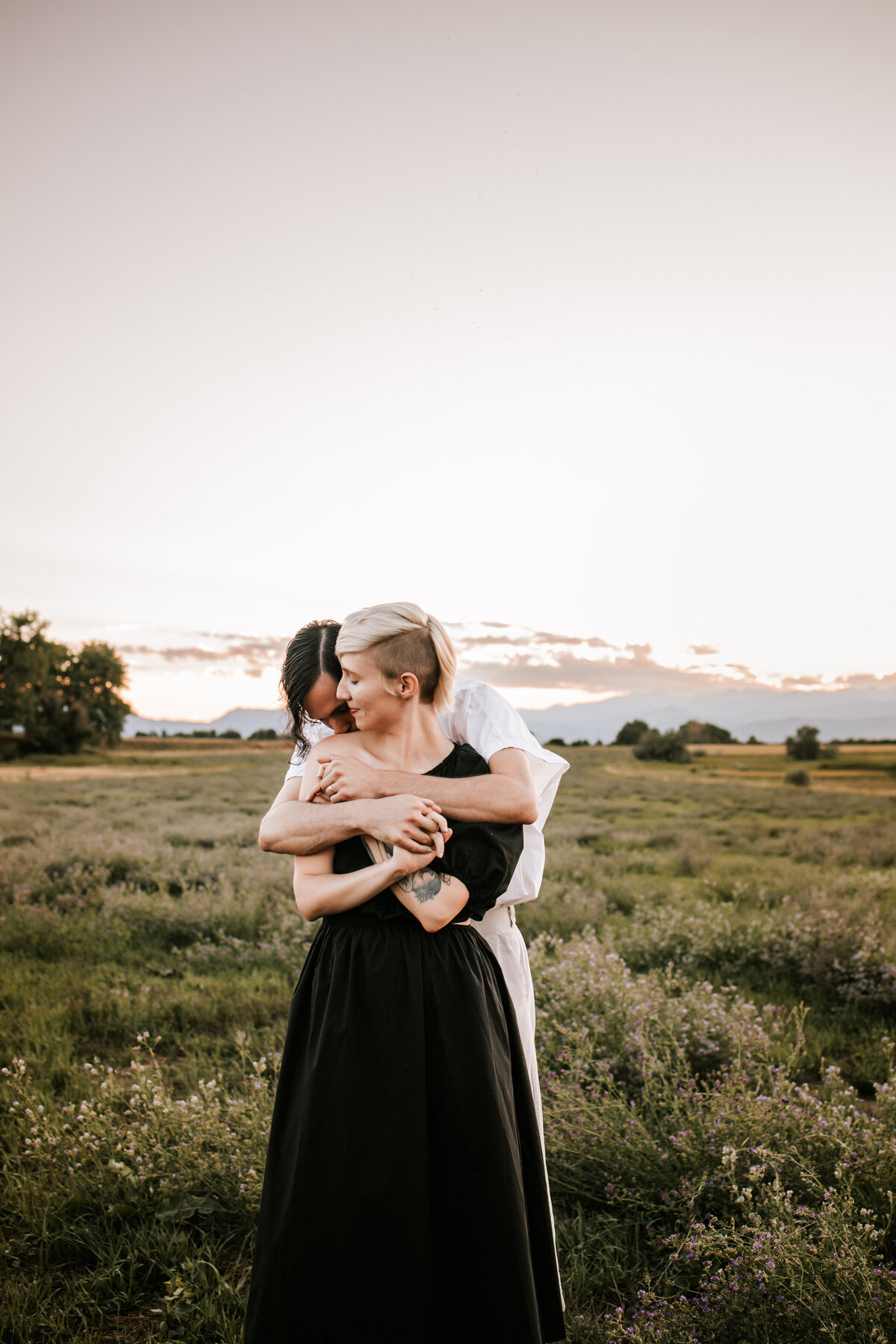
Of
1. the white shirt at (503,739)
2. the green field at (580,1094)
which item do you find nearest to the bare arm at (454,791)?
the white shirt at (503,739)

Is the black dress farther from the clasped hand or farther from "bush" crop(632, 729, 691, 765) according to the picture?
"bush" crop(632, 729, 691, 765)

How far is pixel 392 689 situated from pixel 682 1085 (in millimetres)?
3754

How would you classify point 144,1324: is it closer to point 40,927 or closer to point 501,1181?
point 501,1181

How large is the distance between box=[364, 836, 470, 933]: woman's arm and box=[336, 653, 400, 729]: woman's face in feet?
1.48

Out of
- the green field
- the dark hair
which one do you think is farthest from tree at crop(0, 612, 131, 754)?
the dark hair

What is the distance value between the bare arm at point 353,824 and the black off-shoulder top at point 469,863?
9cm

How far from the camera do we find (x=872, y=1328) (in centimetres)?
237

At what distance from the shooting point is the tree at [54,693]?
22188 millimetres

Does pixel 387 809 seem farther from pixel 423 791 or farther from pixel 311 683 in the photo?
pixel 311 683

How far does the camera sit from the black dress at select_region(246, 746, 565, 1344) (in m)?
2.10

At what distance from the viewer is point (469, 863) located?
235 cm

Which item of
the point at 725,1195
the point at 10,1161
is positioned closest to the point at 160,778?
the point at 10,1161

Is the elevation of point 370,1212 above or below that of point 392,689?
below

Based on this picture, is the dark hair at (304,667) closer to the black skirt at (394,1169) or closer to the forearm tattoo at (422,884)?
the forearm tattoo at (422,884)
